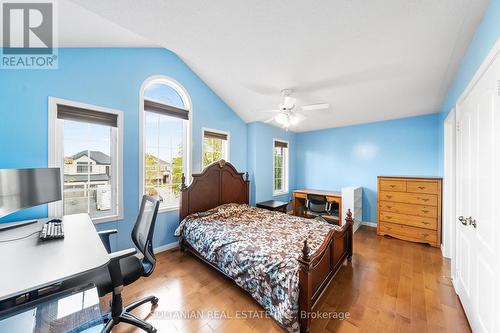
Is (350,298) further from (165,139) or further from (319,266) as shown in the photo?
(165,139)

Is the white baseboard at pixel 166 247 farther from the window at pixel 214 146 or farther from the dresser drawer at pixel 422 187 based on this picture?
the dresser drawer at pixel 422 187

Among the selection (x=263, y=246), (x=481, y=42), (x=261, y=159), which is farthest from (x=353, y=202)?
(x=481, y=42)

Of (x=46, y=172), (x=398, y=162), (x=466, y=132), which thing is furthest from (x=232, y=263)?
(x=398, y=162)

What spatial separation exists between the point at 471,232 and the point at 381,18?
1927 millimetres

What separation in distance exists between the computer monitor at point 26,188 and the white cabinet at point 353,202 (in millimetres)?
4385

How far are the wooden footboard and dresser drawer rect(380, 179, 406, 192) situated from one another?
4.87 ft

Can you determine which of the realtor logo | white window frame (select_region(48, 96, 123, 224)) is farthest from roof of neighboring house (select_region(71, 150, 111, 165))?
the realtor logo

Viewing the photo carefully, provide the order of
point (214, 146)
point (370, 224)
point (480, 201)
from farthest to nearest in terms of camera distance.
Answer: point (370, 224), point (214, 146), point (480, 201)

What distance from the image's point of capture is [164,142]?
3.11 m

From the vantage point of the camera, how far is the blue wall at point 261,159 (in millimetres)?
4273

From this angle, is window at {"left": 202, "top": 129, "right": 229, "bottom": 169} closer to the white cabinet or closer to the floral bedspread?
the floral bedspread

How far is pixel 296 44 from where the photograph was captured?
1889 mm

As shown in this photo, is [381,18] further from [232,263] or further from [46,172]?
[46,172]

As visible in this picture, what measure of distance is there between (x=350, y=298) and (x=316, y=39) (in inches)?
102
